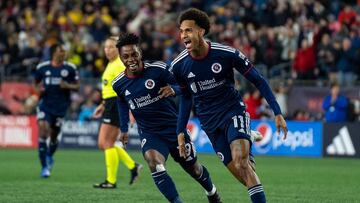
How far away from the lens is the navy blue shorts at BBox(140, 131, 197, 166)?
11.8 meters

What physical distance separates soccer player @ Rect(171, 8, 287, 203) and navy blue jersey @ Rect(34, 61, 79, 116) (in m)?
7.98

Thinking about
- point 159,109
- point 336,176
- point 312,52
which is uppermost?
point 312,52

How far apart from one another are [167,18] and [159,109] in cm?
2049

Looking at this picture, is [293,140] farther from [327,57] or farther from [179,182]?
[179,182]

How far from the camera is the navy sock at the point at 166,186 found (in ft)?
37.0

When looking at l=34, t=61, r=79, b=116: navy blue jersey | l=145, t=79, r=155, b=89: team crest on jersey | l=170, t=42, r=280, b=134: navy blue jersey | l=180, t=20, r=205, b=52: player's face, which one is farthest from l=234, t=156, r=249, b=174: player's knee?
l=34, t=61, r=79, b=116: navy blue jersey

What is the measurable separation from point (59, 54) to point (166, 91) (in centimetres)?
700

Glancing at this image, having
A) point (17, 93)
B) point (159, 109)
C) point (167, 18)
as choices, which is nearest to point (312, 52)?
point (167, 18)

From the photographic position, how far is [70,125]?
29.0 metres

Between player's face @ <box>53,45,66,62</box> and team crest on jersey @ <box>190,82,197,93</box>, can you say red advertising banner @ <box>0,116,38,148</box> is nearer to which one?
player's face @ <box>53,45,66,62</box>

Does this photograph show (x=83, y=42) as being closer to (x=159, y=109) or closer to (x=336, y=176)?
(x=336, y=176)

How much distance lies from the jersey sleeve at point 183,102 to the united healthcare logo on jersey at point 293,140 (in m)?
14.4

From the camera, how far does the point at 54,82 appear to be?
18688mm

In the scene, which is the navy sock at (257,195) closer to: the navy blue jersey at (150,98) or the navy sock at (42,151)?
the navy blue jersey at (150,98)
